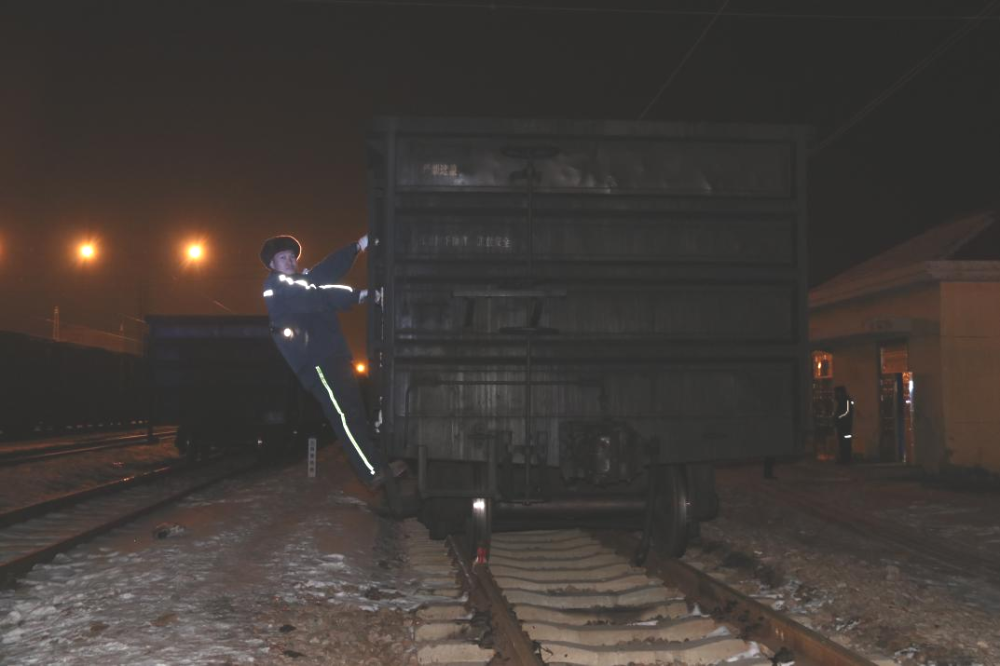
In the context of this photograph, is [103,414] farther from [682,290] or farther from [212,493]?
[682,290]

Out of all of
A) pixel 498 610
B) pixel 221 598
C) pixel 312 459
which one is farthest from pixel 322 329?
pixel 312 459

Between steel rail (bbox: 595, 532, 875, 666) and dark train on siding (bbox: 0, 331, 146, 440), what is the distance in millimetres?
23225

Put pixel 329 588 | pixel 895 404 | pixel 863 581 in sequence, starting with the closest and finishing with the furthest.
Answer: pixel 329 588, pixel 863 581, pixel 895 404

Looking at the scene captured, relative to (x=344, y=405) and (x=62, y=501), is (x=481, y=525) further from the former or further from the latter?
(x=62, y=501)

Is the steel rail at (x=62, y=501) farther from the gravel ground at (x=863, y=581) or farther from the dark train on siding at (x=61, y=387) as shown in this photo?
the dark train on siding at (x=61, y=387)

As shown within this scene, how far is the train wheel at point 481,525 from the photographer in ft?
24.8

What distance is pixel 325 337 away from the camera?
8.02m

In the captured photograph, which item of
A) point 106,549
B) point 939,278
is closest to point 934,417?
point 939,278

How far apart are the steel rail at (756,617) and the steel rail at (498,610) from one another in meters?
1.40

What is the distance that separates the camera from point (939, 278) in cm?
1747

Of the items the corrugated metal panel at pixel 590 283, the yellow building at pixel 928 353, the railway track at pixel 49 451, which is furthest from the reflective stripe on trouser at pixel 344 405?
the railway track at pixel 49 451

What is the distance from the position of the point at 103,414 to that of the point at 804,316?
30.5 metres

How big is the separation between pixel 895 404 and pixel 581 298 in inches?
571

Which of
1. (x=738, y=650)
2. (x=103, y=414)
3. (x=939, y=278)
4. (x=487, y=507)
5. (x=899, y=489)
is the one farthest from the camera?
(x=103, y=414)
